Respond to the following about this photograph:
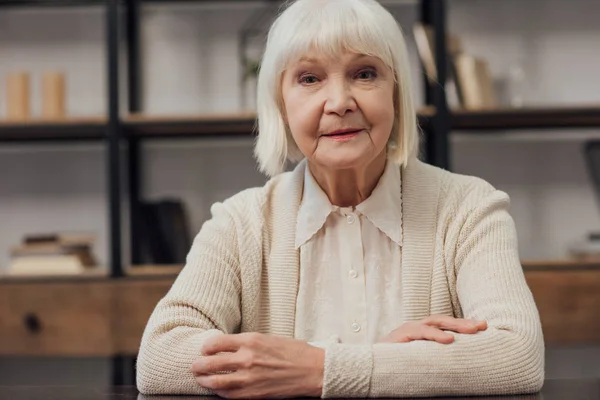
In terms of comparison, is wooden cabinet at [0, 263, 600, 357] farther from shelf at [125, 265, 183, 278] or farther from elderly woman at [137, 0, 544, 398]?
elderly woman at [137, 0, 544, 398]

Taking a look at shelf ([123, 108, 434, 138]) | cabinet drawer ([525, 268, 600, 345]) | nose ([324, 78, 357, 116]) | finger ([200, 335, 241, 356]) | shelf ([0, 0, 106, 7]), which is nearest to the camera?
finger ([200, 335, 241, 356])

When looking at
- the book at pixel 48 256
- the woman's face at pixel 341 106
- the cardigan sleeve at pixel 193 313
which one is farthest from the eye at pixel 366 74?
the book at pixel 48 256

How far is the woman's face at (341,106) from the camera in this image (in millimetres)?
1408

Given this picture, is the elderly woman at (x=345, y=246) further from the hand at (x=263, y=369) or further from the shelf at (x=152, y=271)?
the shelf at (x=152, y=271)

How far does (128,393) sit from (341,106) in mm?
557

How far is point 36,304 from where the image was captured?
9.50 ft

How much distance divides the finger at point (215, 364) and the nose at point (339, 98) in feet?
1.46

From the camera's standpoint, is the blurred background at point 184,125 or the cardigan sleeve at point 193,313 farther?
the blurred background at point 184,125

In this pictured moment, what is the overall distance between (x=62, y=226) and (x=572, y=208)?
1934 millimetres

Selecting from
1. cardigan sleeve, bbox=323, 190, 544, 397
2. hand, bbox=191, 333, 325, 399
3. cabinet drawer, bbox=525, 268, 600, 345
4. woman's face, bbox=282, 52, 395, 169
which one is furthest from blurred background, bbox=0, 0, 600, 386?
hand, bbox=191, 333, 325, 399

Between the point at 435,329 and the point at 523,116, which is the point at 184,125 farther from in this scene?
the point at 435,329

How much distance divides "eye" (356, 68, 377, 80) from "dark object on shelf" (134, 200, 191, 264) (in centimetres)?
176

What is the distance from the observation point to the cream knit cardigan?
1.17m

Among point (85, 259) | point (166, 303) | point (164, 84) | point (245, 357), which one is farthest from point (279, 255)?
point (164, 84)
